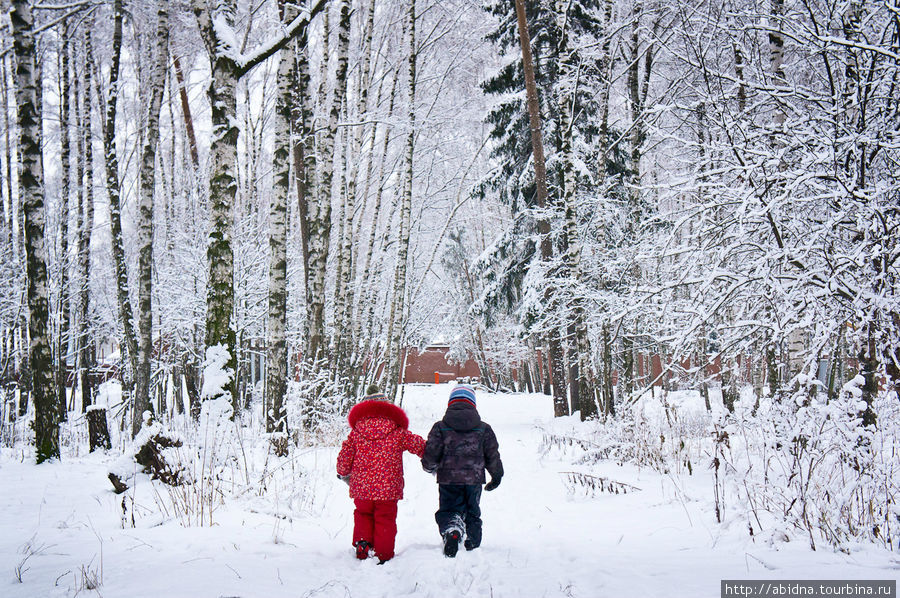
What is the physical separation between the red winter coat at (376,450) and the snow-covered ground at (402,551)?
0.48 m

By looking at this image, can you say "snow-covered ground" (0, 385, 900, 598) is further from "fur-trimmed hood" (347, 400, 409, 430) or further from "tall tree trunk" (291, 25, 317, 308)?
"tall tree trunk" (291, 25, 317, 308)

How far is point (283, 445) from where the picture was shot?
7.00m

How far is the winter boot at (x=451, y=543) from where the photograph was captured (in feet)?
12.2

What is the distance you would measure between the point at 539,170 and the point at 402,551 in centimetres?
915

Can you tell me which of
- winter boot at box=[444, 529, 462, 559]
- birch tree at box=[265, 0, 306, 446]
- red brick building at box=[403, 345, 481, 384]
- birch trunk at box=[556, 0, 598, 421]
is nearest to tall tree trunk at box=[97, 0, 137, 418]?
birch tree at box=[265, 0, 306, 446]

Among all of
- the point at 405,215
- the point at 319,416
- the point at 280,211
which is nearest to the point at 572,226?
the point at 405,215

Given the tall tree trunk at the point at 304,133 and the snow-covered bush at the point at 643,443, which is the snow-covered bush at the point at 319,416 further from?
the snow-covered bush at the point at 643,443

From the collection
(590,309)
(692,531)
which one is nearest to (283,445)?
(692,531)

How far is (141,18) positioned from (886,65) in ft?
44.2

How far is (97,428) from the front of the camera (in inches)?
336

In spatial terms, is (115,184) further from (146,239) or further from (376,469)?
(376,469)

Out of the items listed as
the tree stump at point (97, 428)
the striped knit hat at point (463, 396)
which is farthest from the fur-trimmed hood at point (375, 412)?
the tree stump at point (97, 428)

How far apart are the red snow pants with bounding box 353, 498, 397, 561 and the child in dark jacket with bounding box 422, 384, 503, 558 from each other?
40 centimetres

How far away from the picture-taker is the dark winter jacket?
4000 millimetres
